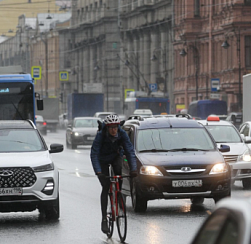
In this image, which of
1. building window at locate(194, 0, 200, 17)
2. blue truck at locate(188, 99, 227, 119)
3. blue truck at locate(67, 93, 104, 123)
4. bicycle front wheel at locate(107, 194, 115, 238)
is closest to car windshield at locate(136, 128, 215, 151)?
bicycle front wheel at locate(107, 194, 115, 238)

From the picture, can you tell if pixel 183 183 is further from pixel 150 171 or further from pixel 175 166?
pixel 150 171

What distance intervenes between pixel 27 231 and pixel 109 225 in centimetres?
148

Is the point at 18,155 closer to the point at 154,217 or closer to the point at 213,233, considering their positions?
the point at 154,217

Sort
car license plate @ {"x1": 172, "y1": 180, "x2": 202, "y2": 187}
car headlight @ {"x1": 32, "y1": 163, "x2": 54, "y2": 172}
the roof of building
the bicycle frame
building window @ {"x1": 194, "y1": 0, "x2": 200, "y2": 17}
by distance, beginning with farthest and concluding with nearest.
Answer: the roof of building
building window @ {"x1": 194, "y1": 0, "x2": 200, "y2": 17}
car license plate @ {"x1": 172, "y1": 180, "x2": 202, "y2": 187}
car headlight @ {"x1": 32, "y1": 163, "x2": 54, "y2": 172}
the bicycle frame

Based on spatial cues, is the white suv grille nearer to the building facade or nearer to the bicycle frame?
the bicycle frame

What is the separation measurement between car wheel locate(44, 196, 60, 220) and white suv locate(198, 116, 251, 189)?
6.39m

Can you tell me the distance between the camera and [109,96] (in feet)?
367

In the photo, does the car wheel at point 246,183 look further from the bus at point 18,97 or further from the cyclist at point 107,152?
the cyclist at point 107,152

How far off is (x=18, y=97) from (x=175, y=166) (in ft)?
41.4

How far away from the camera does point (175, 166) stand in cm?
1308

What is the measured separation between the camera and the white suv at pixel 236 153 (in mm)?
18203

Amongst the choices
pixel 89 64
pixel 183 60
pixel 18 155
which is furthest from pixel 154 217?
pixel 89 64

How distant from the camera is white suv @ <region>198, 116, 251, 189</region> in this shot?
18.2 m

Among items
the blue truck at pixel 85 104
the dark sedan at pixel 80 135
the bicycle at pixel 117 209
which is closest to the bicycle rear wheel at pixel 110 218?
the bicycle at pixel 117 209
